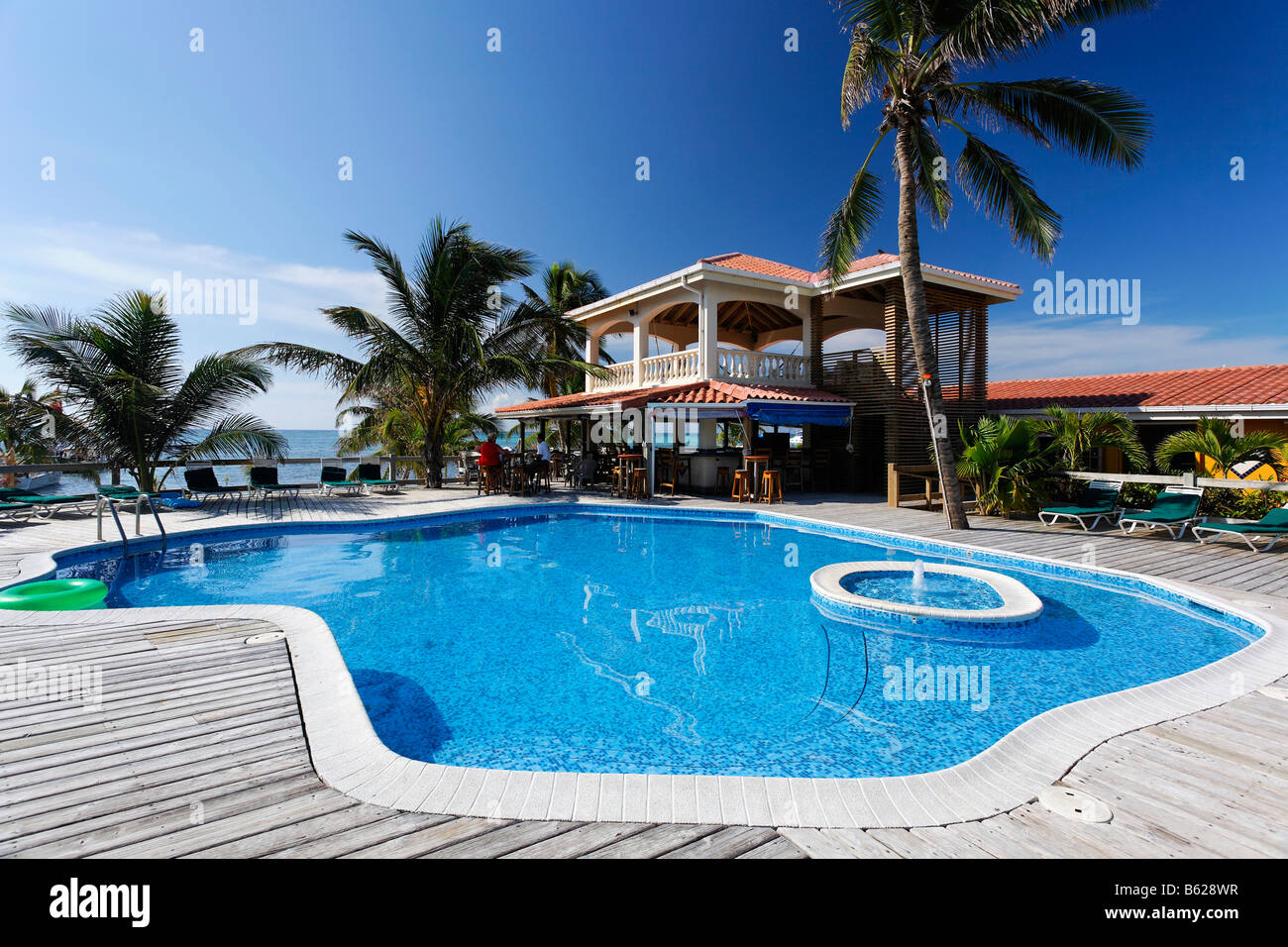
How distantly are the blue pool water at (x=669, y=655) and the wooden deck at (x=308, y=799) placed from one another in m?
1.12

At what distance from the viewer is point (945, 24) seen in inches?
407

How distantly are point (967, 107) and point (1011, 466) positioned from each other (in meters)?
7.34

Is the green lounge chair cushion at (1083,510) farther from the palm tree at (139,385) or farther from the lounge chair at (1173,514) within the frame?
the palm tree at (139,385)

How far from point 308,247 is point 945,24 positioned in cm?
Answer: 1607

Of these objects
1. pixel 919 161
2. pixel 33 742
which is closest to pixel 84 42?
pixel 33 742

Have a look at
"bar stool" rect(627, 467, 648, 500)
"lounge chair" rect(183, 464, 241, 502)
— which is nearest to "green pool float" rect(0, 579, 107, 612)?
"lounge chair" rect(183, 464, 241, 502)

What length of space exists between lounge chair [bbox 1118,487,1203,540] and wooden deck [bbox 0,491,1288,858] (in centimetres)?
758

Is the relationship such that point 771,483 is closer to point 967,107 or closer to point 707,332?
point 707,332

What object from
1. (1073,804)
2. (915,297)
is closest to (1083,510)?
(915,297)

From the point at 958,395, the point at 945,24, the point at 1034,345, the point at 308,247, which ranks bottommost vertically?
the point at 958,395

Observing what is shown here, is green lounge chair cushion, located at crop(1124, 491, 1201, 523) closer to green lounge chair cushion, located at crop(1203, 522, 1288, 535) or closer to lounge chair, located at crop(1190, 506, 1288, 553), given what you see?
lounge chair, located at crop(1190, 506, 1288, 553)

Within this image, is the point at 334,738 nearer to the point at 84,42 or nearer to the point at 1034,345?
the point at 84,42

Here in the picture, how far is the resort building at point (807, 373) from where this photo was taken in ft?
51.8

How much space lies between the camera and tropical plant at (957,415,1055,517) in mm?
12008
